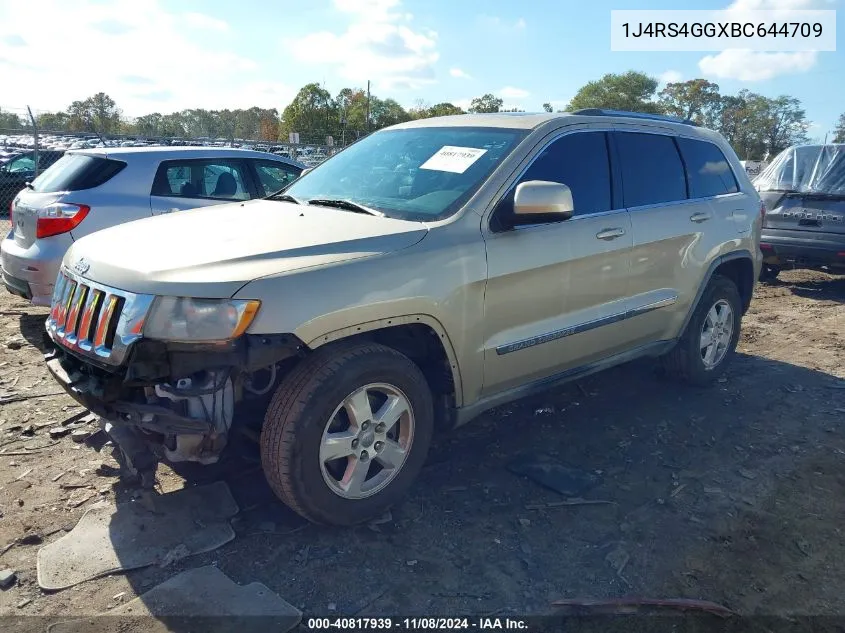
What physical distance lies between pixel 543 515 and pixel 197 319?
1.87 metres

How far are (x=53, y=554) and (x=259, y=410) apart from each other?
1031 mm

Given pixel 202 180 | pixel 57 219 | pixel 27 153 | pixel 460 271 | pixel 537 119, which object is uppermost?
pixel 27 153

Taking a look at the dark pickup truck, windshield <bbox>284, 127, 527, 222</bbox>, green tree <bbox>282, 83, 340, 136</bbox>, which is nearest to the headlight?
windshield <bbox>284, 127, 527, 222</bbox>

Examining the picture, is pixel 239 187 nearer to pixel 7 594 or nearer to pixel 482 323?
pixel 482 323

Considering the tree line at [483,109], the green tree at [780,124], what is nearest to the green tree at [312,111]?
the tree line at [483,109]

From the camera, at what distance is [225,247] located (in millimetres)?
2861

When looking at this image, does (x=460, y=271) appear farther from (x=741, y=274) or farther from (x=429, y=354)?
(x=741, y=274)

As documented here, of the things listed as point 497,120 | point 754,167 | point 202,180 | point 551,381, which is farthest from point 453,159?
point 754,167

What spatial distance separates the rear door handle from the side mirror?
0.64 metres

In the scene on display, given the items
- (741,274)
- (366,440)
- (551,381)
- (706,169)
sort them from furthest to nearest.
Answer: (741,274), (706,169), (551,381), (366,440)

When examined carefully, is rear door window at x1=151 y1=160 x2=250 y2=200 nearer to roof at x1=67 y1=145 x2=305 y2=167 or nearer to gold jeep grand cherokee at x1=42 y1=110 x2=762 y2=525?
roof at x1=67 y1=145 x2=305 y2=167

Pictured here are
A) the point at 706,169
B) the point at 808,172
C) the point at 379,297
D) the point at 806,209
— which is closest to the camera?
the point at 379,297

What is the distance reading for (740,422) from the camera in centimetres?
440

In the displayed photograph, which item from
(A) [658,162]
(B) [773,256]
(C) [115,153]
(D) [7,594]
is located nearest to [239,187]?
(C) [115,153]
